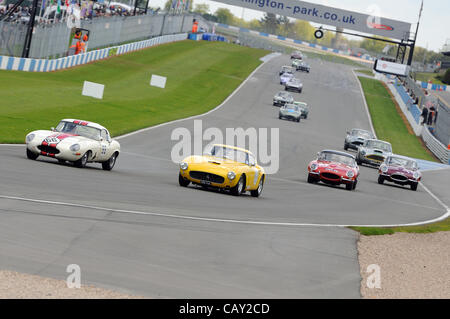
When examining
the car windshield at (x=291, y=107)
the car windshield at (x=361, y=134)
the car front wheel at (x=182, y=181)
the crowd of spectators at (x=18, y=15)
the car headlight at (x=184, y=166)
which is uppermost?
the crowd of spectators at (x=18, y=15)

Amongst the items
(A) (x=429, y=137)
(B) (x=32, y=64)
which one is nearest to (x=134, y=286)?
(B) (x=32, y=64)

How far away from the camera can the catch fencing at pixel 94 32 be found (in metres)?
46.5

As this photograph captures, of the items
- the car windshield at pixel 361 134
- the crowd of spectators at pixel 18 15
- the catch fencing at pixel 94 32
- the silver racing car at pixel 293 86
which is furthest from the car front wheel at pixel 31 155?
the silver racing car at pixel 293 86

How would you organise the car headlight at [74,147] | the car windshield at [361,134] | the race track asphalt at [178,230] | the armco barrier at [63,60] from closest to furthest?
the race track asphalt at [178,230] < the car headlight at [74,147] < the car windshield at [361,134] < the armco barrier at [63,60]

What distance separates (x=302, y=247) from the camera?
477 inches

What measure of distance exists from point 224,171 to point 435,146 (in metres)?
33.8

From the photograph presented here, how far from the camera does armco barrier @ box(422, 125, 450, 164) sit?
148ft

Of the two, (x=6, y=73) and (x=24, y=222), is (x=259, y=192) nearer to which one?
(x=24, y=222)

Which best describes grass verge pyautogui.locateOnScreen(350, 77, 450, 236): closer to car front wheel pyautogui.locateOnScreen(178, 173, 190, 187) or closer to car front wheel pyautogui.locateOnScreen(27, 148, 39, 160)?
car front wheel pyautogui.locateOnScreen(178, 173, 190, 187)

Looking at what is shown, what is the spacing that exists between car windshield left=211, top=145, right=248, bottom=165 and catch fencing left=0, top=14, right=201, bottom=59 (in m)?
28.8

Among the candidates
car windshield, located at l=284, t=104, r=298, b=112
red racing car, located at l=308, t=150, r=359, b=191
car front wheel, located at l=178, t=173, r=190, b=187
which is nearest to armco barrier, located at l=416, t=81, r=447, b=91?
car windshield, located at l=284, t=104, r=298, b=112

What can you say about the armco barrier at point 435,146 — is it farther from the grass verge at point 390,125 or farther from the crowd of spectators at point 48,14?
the crowd of spectators at point 48,14

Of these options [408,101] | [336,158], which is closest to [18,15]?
[408,101]

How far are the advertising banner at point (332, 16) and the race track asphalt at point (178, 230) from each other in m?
50.3
